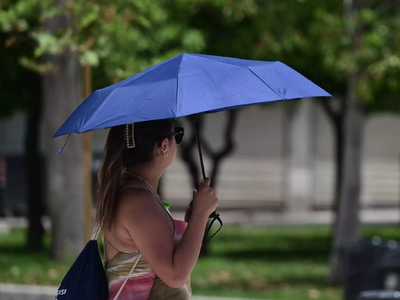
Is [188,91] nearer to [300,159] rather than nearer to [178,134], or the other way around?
[178,134]

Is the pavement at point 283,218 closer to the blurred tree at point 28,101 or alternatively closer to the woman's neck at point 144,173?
the blurred tree at point 28,101

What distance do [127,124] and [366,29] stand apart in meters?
6.78

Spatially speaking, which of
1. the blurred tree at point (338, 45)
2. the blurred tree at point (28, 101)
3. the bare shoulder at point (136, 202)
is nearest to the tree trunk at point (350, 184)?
the blurred tree at point (338, 45)

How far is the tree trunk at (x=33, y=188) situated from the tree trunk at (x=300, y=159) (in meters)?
8.65

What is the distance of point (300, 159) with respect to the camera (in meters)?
18.7

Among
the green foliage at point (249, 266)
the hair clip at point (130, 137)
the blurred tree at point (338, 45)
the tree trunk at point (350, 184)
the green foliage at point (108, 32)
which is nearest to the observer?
the hair clip at point (130, 137)

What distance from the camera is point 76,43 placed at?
20.5ft

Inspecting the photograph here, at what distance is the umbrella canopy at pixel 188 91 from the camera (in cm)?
228

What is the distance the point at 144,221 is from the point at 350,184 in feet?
23.7

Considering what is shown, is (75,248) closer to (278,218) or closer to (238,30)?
(238,30)

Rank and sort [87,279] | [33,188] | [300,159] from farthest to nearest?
1. [300,159]
2. [33,188]
3. [87,279]

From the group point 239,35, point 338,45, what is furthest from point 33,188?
point 338,45

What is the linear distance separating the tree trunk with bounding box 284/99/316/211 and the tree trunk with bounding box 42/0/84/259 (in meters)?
10.3

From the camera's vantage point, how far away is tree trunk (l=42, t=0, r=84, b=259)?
28.0ft
